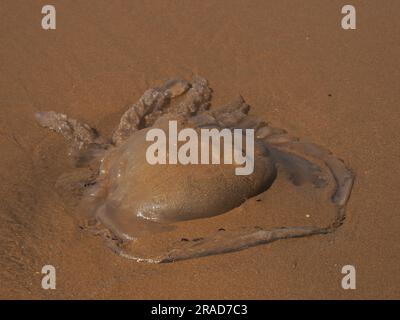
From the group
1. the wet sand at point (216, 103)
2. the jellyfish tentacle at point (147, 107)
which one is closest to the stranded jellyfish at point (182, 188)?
the wet sand at point (216, 103)

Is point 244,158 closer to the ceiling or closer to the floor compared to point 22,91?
closer to the floor

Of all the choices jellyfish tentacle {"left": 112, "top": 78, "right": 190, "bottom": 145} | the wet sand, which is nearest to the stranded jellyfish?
the wet sand

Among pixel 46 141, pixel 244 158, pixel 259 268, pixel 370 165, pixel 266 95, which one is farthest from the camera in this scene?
pixel 266 95

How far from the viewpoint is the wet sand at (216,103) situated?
2996 millimetres

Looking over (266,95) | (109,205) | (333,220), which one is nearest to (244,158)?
(333,220)

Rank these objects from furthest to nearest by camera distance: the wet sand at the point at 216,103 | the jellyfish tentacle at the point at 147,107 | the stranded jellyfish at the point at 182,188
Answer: the jellyfish tentacle at the point at 147,107 → the stranded jellyfish at the point at 182,188 → the wet sand at the point at 216,103

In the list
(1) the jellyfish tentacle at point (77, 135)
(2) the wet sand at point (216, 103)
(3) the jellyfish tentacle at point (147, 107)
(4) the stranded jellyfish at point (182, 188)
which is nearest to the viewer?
(2) the wet sand at point (216, 103)

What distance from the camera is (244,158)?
10.6ft

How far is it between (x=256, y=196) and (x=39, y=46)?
2785mm

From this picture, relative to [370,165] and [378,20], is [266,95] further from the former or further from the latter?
[378,20]

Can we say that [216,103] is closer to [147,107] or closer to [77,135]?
[147,107]

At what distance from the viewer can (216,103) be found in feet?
14.8

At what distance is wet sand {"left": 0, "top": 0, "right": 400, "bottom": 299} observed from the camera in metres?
3.00

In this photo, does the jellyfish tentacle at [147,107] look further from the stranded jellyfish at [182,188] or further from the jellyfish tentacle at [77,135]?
the stranded jellyfish at [182,188]
